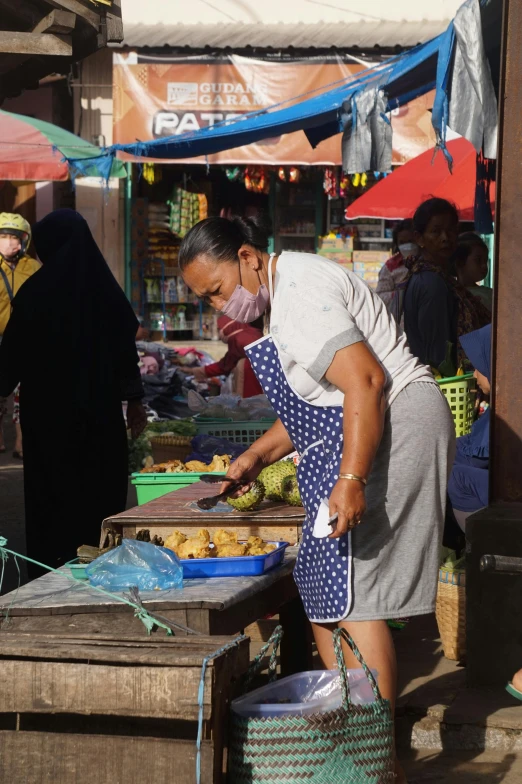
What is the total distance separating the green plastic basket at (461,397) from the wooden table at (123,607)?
1915 mm

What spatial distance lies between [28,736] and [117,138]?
41.5 ft

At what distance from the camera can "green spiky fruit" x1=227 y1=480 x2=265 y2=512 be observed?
13.1 ft

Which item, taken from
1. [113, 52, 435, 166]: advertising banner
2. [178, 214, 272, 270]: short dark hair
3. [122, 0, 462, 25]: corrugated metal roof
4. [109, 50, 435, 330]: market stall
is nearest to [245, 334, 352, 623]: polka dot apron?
[178, 214, 272, 270]: short dark hair

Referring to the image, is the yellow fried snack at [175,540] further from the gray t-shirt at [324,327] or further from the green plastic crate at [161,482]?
the green plastic crate at [161,482]

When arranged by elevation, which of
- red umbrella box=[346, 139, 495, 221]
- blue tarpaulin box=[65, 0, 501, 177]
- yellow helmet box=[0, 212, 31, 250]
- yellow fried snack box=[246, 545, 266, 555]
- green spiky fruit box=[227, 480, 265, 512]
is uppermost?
blue tarpaulin box=[65, 0, 501, 177]

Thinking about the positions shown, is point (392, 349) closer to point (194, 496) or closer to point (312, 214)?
point (194, 496)

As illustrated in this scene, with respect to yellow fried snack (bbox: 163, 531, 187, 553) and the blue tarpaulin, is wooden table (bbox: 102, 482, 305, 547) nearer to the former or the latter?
yellow fried snack (bbox: 163, 531, 187, 553)

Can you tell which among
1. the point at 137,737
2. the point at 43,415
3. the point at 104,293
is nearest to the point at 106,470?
the point at 43,415

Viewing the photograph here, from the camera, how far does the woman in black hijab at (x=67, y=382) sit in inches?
206

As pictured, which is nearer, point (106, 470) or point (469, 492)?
point (469, 492)

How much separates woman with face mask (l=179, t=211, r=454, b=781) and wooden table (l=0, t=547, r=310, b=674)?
0.26 m

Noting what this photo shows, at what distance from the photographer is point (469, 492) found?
474 centimetres

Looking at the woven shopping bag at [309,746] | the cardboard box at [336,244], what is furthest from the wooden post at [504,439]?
the cardboard box at [336,244]

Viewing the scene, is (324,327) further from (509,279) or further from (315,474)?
(509,279)
